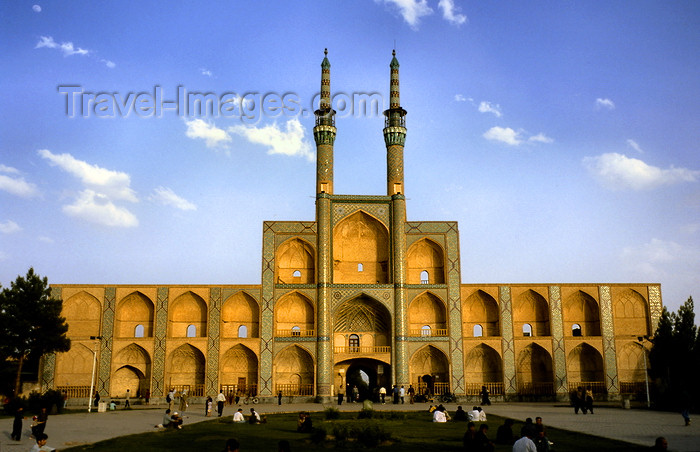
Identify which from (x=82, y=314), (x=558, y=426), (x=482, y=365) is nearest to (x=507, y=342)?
(x=482, y=365)

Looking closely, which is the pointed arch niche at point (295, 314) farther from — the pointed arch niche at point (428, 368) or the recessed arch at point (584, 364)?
the recessed arch at point (584, 364)

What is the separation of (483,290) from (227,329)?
1520cm

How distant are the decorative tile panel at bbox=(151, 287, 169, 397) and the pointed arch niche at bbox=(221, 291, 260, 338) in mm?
3342

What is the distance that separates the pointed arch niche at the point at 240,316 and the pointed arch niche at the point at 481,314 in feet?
40.8

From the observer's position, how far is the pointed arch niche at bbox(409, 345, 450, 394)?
36.9 meters

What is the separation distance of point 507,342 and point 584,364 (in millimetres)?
5074

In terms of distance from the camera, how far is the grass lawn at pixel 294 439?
15.0 meters

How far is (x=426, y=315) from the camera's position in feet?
126

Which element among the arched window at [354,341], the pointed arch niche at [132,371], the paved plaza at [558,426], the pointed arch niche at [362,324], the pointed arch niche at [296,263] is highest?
the pointed arch niche at [296,263]

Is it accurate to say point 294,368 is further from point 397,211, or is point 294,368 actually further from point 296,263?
point 397,211

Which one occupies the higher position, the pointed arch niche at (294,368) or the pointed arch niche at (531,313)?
the pointed arch niche at (531,313)

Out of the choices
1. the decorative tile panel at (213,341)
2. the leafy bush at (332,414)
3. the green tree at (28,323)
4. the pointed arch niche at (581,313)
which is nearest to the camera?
the leafy bush at (332,414)

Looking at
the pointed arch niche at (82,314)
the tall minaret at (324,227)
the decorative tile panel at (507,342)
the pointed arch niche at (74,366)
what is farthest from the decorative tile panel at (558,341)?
the pointed arch niche at (74,366)

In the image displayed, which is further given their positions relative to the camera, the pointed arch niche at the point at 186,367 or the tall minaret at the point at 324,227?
the pointed arch niche at the point at 186,367
